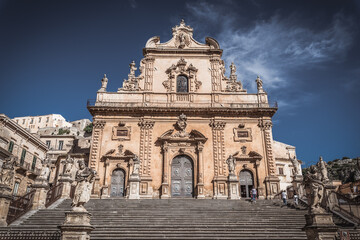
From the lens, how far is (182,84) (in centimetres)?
2656

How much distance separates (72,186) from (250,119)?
15333 millimetres

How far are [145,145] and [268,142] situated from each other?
10352 millimetres

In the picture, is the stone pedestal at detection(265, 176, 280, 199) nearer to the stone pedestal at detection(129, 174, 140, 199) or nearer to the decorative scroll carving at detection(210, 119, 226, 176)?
the decorative scroll carving at detection(210, 119, 226, 176)

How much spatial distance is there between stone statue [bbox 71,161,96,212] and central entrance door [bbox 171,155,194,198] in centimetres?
1269

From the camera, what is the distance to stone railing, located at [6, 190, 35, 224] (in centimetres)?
1431

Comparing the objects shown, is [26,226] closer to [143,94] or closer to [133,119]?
[133,119]

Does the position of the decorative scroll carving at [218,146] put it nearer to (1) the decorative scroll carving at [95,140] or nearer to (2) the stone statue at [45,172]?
(1) the decorative scroll carving at [95,140]

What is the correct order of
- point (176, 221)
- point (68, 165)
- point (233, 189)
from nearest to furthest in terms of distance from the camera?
point (176, 221) < point (68, 165) < point (233, 189)

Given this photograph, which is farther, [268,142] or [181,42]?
[181,42]

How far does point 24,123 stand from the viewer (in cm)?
8431

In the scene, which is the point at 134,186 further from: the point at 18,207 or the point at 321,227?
the point at 321,227

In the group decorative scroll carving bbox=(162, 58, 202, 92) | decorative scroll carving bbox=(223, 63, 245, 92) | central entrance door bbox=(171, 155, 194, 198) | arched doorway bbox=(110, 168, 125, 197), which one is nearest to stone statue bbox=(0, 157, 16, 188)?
arched doorway bbox=(110, 168, 125, 197)

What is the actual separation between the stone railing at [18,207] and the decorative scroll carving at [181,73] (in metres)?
14.5

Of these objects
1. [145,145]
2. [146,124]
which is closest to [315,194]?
[145,145]
